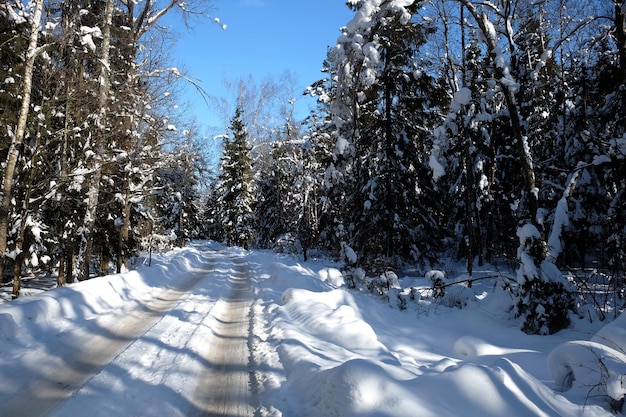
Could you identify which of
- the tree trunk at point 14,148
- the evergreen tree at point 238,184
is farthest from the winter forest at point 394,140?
the evergreen tree at point 238,184

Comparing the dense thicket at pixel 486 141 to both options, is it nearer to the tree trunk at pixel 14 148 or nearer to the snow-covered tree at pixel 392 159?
the snow-covered tree at pixel 392 159

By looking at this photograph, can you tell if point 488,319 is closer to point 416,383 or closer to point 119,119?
point 416,383

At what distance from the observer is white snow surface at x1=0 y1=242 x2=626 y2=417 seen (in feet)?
11.4

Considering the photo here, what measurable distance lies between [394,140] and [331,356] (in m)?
Result: 10.9

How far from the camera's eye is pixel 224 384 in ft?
15.5

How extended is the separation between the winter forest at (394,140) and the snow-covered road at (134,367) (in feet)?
13.2

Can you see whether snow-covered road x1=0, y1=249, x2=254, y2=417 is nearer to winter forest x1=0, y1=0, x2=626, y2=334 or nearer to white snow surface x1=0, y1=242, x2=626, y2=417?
white snow surface x1=0, y1=242, x2=626, y2=417

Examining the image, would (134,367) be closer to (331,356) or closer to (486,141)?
(331,356)

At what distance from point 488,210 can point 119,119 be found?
16599 millimetres

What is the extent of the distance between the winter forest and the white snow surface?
139cm

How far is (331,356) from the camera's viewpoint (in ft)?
17.6

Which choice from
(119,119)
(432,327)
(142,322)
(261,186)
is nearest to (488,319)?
(432,327)

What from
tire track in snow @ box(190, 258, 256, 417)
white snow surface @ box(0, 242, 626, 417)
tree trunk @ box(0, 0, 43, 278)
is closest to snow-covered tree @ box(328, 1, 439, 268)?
white snow surface @ box(0, 242, 626, 417)

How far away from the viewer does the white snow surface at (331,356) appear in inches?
136
